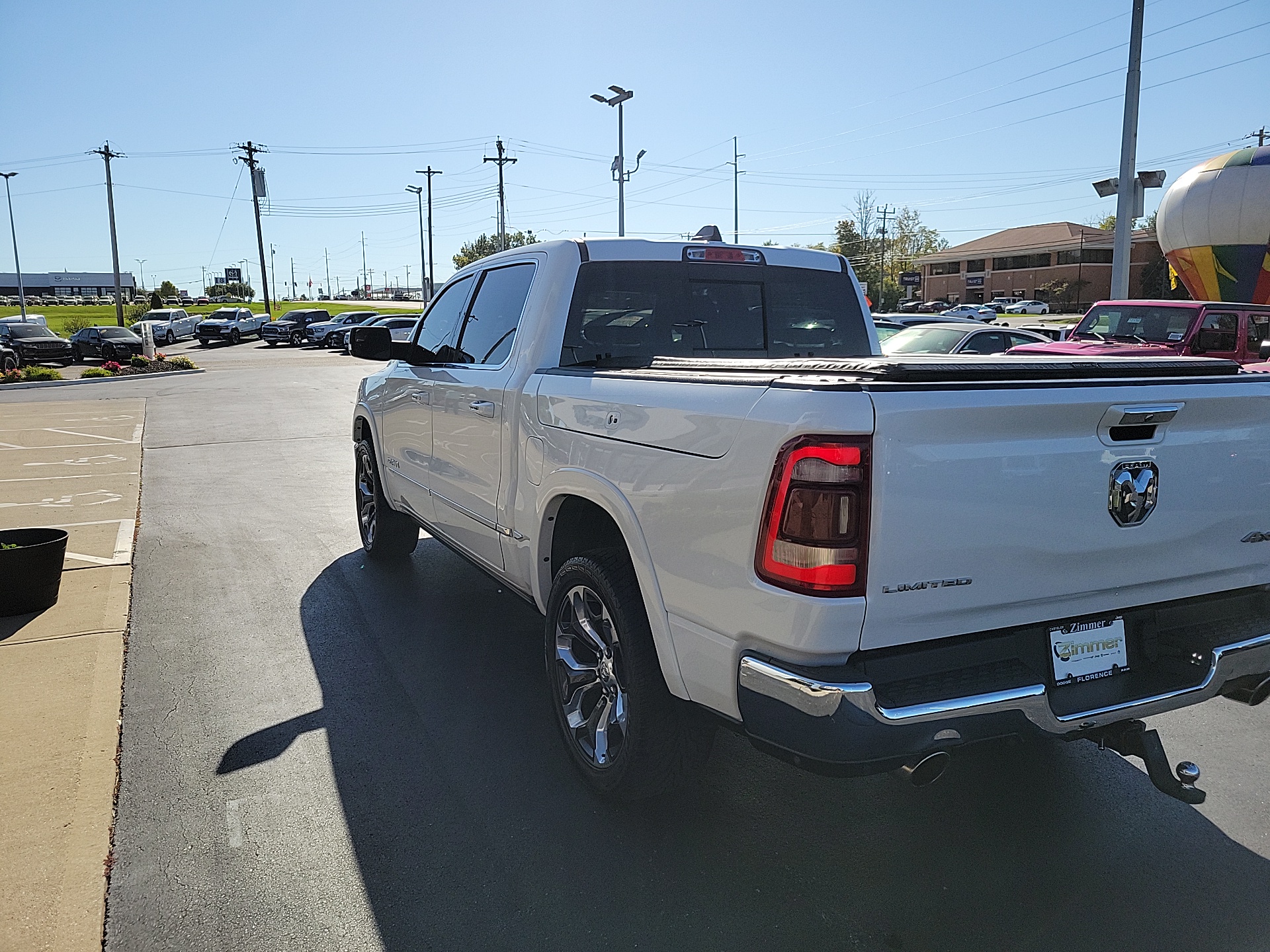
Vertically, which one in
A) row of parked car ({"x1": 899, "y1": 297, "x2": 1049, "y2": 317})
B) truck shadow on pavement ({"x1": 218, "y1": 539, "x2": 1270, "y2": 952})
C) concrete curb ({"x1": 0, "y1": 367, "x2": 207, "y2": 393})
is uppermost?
row of parked car ({"x1": 899, "y1": 297, "x2": 1049, "y2": 317})

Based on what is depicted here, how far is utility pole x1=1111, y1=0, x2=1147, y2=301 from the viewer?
18469 millimetres

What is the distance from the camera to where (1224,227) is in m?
28.0

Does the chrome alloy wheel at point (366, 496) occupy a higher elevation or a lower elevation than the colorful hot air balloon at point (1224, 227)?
lower

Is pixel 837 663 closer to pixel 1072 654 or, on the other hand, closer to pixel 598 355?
pixel 1072 654

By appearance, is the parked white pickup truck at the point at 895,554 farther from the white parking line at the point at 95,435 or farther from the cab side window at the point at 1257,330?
the cab side window at the point at 1257,330

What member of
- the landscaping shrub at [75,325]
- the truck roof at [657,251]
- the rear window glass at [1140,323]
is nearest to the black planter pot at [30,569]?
the truck roof at [657,251]

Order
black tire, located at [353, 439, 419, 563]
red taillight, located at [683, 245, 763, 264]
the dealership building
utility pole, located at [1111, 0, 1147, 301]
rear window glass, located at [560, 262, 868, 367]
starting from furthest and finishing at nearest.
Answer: the dealership building
utility pole, located at [1111, 0, 1147, 301]
black tire, located at [353, 439, 419, 563]
red taillight, located at [683, 245, 763, 264]
rear window glass, located at [560, 262, 868, 367]

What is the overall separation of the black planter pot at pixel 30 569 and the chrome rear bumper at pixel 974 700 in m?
4.63

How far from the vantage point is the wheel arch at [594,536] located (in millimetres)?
2926

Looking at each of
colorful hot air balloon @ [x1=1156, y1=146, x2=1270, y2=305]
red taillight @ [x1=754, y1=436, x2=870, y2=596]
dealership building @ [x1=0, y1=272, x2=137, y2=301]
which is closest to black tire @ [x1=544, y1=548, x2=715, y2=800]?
red taillight @ [x1=754, y1=436, x2=870, y2=596]

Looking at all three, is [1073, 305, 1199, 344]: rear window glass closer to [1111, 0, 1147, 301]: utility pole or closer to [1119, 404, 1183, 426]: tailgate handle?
[1111, 0, 1147, 301]: utility pole

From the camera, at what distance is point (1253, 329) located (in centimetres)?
1528

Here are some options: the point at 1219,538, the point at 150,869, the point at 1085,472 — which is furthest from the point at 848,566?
the point at 150,869

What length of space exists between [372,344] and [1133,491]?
12.7ft
